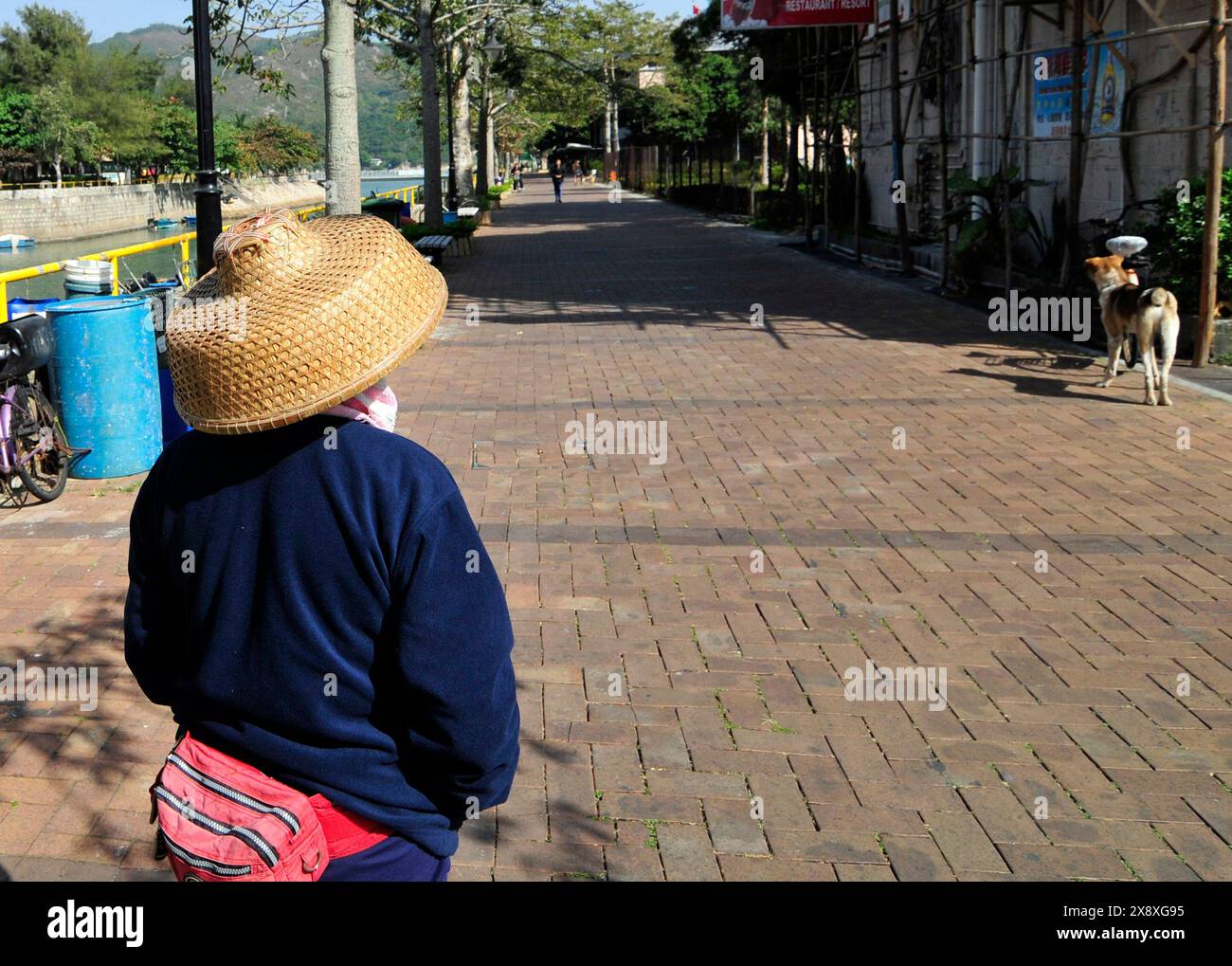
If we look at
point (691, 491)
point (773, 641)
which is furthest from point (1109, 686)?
point (691, 491)

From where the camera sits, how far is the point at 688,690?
4828mm

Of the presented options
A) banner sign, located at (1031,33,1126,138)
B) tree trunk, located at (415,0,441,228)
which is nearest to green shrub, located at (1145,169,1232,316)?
banner sign, located at (1031,33,1126,138)

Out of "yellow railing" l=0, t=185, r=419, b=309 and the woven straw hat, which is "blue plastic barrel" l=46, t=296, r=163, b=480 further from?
the woven straw hat

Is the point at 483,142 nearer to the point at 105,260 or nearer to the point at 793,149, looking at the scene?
the point at 793,149

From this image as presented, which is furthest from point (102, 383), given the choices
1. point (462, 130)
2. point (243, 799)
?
point (462, 130)

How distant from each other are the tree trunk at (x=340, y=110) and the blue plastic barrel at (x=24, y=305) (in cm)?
525

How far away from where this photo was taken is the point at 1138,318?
938cm

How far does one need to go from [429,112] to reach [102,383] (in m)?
20.1

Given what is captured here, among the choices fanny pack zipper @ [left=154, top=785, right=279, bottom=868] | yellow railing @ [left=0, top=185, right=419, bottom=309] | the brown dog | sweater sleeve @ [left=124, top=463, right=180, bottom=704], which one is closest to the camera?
fanny pack zipper @ [left=154, top=785, right=279, bottom=868]

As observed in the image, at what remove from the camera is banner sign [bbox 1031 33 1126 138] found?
14266mm

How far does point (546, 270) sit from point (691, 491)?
618 inches

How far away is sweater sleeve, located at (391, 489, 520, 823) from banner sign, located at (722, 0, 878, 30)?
18496mm

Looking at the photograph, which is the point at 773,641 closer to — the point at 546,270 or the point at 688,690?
the point at 688,690
